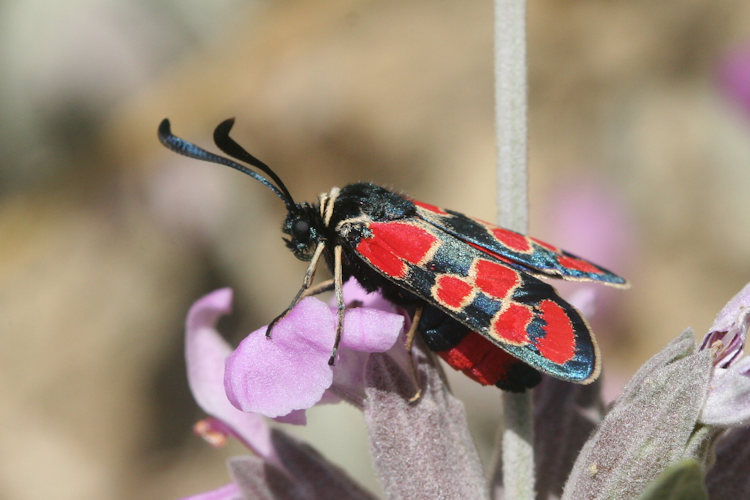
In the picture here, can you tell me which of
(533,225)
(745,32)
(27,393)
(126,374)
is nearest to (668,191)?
(533,225)

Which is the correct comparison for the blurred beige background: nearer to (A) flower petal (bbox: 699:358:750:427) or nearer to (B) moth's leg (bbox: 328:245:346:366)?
(B) moth's leg (bbox: 328:245:346:366)

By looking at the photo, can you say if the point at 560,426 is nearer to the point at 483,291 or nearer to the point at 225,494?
the point at 483,291

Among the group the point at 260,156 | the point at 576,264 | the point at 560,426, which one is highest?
the point at 576,264

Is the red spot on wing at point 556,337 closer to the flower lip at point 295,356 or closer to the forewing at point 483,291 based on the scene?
the forewing at point 483,291

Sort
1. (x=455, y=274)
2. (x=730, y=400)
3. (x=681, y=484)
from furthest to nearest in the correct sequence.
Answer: (x=455, y=274), (x=730, y=400), (x=681, y=484)

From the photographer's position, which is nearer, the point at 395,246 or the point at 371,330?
the point at 371,330

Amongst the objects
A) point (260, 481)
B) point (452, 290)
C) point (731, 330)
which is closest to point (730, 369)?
point (731, 330)
